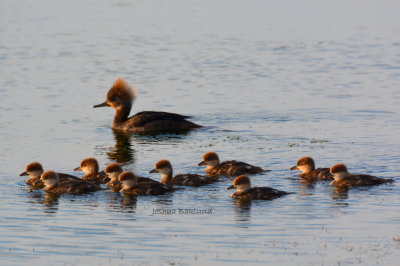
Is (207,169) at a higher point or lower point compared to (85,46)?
lower

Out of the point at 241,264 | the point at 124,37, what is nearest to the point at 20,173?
the point at 241,264

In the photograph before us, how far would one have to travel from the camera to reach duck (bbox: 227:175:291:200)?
46.5 ft

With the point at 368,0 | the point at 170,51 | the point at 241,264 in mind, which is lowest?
the point at 241,264

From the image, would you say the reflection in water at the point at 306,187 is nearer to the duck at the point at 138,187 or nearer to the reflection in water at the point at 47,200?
the duck at the point at 138,187

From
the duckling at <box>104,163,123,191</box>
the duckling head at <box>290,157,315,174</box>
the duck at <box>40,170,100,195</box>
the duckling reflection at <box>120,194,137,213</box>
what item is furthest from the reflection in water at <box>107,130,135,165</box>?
the duckling head at <box>290,157,315,174</box>

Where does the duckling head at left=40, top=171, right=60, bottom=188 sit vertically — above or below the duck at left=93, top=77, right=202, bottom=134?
below

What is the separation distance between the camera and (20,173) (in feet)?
53.0

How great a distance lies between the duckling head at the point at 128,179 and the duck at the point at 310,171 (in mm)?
2721

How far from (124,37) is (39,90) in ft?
31.6

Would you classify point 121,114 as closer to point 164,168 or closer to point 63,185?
point 164,168

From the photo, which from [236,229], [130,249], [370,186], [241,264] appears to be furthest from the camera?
[370,186]

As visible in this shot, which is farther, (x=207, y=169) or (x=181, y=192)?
(x=207, y=169)

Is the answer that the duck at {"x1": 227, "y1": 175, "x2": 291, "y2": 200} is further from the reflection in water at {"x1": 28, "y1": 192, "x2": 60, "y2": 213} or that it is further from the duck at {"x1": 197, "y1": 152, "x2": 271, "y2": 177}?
the reflection in water at {"x1": 28, "y1": 192, "x2": 60, "y2": 213}

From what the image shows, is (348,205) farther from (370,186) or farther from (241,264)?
(241,264)
